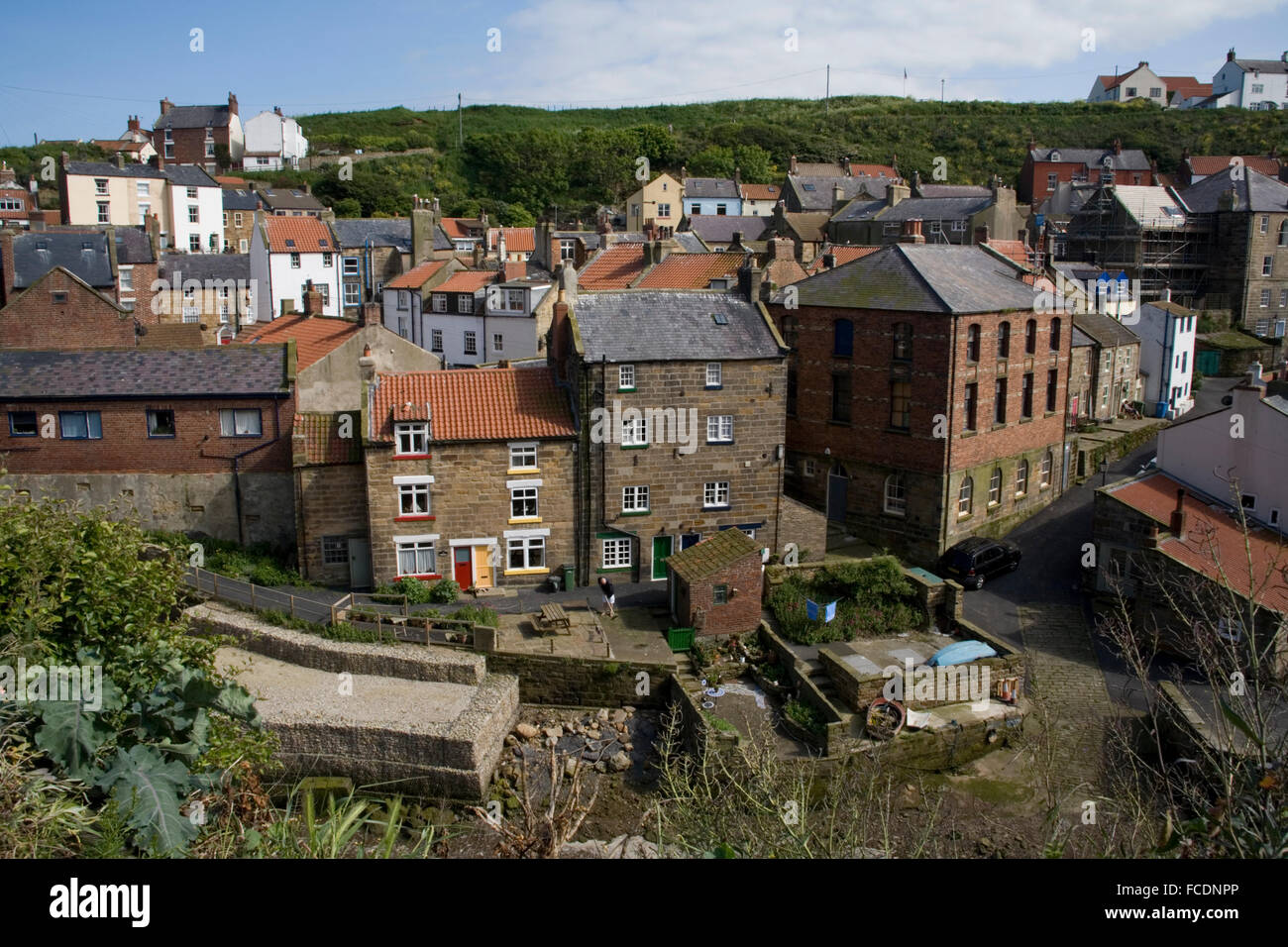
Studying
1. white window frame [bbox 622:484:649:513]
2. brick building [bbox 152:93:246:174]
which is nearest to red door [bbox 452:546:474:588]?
white window frame [bbox 622:484:649:513]

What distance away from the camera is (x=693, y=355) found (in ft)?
95.5

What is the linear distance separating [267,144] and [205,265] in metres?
51.2

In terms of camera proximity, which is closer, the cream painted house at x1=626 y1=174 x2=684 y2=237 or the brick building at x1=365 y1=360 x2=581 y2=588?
the brick building at x1=365 y1=360 x2=581 y2=588

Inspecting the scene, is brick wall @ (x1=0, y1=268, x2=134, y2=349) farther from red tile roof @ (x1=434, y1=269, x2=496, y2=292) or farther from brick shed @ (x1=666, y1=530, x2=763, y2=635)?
brick shed @ (x1=666, y1=530, x2=763, y2=635)

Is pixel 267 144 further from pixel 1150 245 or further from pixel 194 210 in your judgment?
pixel 1150 245

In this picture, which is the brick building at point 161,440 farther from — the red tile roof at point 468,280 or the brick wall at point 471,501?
the red tile roof at point 468,280

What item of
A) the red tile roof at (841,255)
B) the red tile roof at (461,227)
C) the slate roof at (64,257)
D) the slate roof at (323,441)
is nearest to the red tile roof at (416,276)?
the slate roof at (64,257)

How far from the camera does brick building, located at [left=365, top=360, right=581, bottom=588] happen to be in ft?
90.8

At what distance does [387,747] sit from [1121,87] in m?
123

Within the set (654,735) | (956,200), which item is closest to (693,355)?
(654,735)

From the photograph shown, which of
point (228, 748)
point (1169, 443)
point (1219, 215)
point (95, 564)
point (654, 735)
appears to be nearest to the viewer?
point (228, 748)

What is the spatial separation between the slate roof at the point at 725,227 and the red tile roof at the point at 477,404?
42.3 m

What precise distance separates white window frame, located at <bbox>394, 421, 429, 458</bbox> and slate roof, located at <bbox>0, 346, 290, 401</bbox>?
4922 mm
